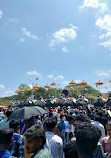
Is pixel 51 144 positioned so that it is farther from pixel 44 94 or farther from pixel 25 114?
pixel 44 94

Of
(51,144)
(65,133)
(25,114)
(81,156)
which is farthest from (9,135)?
(65,133)

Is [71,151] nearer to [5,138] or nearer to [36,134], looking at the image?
[36,134]

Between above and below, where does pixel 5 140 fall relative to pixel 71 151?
above

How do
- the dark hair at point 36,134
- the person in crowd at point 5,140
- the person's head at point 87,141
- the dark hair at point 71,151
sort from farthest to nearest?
1. the person in crowd at point 5,140
2. the dark hair at point 36,134
3. the dark hair at point 71,151
4. the person's head at point 87,141

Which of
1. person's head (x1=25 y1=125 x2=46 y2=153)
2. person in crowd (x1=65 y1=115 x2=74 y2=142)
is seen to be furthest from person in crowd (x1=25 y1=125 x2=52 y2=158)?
person in crowd (x1=65 y1=115 x2=74 y2=142)

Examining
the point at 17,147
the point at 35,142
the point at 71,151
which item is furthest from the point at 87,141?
the point at 17,147

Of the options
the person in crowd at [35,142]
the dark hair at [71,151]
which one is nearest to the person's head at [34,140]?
the person in crowd at [35,142]

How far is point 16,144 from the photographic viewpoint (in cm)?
284

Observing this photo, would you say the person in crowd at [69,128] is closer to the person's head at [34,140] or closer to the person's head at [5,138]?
the person's head at [5,138]

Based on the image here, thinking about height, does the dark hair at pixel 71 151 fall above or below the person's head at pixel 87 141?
below

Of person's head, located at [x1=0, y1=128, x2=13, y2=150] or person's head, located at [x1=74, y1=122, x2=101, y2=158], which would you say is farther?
person's head, located at [x1=0, y1=128, x2=13, y2=150]

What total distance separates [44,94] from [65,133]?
51346 millimetres

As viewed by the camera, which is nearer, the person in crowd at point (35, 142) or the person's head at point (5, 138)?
the person in crowd at point (35, 142)

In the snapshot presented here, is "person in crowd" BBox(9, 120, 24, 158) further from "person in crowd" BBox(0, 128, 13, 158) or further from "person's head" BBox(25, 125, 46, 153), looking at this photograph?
"person's head" BBox(25, 125, 46, 153)
